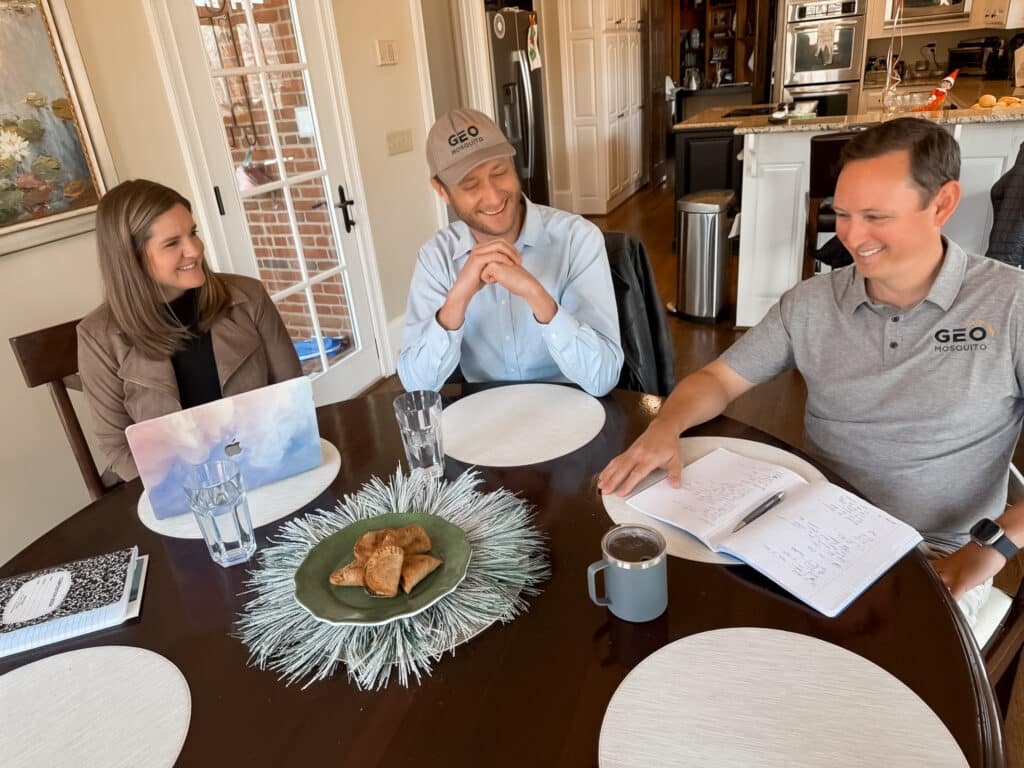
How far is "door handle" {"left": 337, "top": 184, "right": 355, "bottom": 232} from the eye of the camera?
10.8ft

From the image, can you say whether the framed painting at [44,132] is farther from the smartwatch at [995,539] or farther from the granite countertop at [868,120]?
the granite countertop at [868,120]

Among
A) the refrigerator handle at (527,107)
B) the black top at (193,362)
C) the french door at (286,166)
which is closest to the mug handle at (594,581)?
the black top at (193,362)

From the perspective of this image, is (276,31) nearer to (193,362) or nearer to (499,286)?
(193,362)

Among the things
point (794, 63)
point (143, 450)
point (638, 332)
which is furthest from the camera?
point (794, 63)

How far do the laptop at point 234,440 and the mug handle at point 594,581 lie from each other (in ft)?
1.97

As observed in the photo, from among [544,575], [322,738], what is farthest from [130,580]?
[544,575]

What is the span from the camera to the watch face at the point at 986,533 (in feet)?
3.47

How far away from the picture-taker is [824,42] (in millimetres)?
5816

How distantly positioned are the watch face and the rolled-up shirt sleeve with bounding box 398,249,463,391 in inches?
38.6

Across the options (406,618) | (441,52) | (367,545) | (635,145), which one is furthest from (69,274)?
(635,145)

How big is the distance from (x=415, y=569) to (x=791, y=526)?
20.0 inches

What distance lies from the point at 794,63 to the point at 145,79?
5442 mm

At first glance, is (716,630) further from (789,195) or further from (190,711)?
(789,195)

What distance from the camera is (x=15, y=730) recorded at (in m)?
0.77
